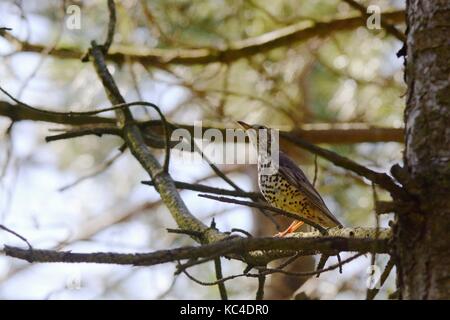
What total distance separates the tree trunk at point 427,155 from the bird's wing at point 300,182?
2115 millimetres

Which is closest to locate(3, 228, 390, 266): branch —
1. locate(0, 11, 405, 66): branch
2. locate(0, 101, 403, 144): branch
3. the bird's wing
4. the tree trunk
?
the tree trunk

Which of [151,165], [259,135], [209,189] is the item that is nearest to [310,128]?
[259,135]

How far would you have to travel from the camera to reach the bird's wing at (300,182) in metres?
4.62

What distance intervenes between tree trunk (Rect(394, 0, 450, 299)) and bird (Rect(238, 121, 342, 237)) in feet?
7.25

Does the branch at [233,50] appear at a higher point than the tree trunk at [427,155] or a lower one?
higher

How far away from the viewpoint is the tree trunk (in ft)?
7.28

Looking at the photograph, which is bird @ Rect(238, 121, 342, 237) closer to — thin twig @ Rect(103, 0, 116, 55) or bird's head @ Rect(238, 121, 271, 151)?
bird's head @ Rect(238, 121, 271, 151)

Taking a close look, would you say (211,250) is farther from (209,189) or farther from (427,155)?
(209,189)

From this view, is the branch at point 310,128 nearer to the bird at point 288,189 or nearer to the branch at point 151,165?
the branch at point 151,165

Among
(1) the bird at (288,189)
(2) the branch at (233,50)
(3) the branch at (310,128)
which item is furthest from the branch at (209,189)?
(2) the branch at (233,50)

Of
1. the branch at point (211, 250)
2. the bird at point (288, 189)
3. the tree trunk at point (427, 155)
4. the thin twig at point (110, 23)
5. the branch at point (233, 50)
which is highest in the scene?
the branch at point (233, 50)

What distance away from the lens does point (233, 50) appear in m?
5.86

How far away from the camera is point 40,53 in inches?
220

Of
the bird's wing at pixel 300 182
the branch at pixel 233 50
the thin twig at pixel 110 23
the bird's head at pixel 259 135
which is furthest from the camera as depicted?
the branch at pixel 233 50
